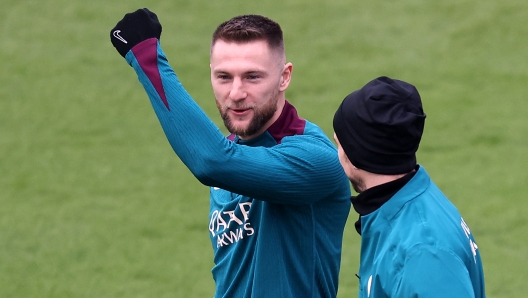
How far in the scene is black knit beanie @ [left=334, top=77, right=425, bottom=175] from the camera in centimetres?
269

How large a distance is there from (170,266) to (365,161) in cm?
469

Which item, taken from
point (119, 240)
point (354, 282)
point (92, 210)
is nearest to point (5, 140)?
point (92, 210)

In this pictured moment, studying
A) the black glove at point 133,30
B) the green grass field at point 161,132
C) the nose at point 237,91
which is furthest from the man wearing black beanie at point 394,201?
the green grass field at point 161,132

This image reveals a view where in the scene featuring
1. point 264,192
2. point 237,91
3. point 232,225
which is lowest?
point 232,225

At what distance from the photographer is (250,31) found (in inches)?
135

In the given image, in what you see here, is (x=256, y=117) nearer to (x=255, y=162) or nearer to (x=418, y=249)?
(x=255, y=162)

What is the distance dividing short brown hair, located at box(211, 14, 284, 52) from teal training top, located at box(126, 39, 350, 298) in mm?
292

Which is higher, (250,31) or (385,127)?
(250,31)

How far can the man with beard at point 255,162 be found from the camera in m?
3.00

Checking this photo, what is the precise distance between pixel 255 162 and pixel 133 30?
65cm

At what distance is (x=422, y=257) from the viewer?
245 cm

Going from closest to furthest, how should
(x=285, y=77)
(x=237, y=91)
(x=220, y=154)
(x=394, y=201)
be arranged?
(x=394, y=201) → (x=220, y=154) → (x=237, y=91) → (x=285, y=77)

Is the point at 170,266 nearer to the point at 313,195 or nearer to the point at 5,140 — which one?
the point at 5,140

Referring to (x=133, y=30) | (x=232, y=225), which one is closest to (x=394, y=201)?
(x=232, y=225)
